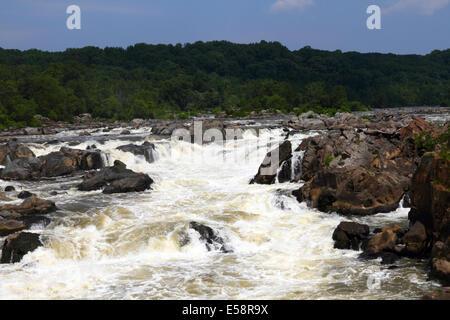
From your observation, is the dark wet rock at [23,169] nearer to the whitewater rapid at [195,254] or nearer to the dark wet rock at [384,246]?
the whitewater rapid at [195,254]

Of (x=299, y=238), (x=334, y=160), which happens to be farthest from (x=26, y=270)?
(x=334, y=160)

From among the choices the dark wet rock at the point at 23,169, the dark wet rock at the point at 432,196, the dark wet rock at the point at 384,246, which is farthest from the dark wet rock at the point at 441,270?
the dark wet rock at the point at 23,169

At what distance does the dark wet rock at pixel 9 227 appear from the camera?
14.5 meters

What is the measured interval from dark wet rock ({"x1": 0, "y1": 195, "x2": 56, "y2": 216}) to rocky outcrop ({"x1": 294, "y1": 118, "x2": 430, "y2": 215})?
9102mm

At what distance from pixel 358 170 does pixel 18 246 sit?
1162 centimetres

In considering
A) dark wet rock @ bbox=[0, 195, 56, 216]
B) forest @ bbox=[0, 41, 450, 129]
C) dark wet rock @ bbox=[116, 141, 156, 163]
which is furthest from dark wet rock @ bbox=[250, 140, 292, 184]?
forest @ bbox=[0, 41, 450, 129]

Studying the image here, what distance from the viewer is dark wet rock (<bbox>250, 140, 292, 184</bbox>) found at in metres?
21.2

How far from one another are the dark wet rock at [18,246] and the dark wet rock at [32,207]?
10.0 ft

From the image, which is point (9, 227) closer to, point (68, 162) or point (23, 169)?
point (23, 169)

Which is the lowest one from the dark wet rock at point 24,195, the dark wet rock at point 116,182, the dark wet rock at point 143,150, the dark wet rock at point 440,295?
the dark wet rock at point 440,295

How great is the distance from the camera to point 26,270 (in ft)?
39.7

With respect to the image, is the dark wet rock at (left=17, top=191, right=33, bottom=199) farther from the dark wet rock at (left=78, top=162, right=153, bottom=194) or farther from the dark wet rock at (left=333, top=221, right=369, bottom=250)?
the dark wet rock at (left=333, top=221, right=369, bottom=250)

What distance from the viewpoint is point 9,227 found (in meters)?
14.7
